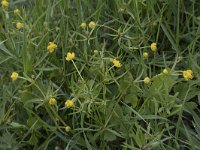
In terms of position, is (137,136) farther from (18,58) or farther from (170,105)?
(18,58)

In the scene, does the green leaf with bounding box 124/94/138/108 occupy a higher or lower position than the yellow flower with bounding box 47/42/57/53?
lower

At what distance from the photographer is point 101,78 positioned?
145 cm

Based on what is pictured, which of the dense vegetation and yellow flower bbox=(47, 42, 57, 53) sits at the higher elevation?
yellow flower bbox=(47, 42, 57, 53)

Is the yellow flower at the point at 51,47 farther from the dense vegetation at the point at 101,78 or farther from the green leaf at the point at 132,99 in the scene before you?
the green leaf at the point at 132,99

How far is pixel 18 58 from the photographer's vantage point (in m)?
1.56

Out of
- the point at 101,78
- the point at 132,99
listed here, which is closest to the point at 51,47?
the point at 101,78

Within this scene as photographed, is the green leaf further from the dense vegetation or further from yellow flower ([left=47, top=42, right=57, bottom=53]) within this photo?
yellow flower ([left=47, top=42, right=57, bottom=53])

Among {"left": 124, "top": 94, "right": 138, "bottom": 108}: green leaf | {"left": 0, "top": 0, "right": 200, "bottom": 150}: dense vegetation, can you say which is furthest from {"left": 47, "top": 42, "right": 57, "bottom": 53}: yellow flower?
{"left": 124, "top": 94, "right": 138, "bottom": 108}: green leaf

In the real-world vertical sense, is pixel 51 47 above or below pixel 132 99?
above

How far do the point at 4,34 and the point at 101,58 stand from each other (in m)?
0.44

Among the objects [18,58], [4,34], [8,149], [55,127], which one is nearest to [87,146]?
[55,127]

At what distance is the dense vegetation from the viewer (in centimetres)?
140

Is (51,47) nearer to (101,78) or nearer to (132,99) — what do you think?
(101,78)

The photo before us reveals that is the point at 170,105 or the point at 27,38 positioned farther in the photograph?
the point at 27,38
